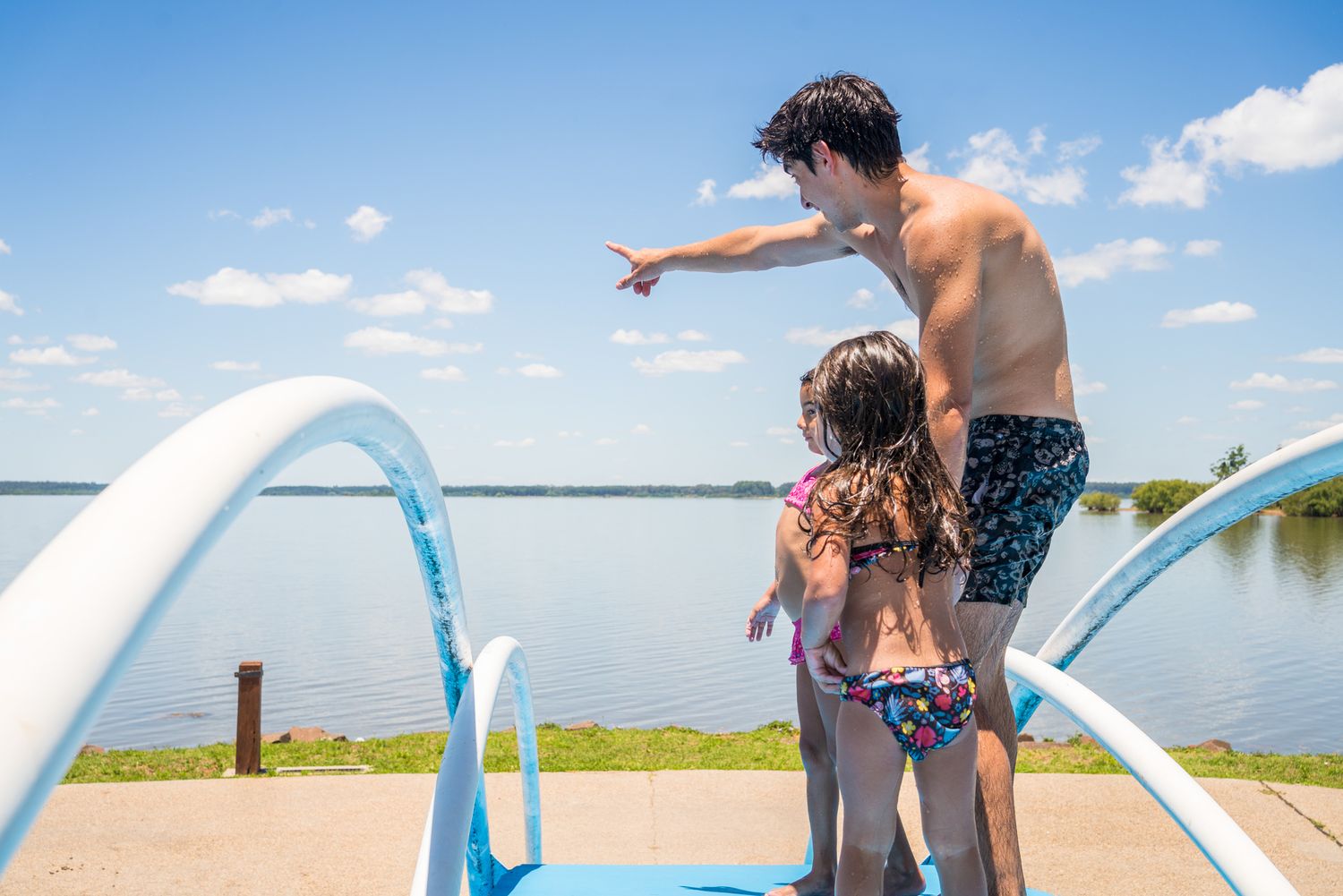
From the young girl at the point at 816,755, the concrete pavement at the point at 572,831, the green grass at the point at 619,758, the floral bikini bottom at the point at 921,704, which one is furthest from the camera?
the green grass at the point at 619,758

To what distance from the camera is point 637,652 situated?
2159cm

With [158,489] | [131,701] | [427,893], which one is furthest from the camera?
[131,701]

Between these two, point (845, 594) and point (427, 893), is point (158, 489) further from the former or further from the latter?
point (845, 594)

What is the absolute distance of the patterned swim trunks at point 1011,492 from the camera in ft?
7.76

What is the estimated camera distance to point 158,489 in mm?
792

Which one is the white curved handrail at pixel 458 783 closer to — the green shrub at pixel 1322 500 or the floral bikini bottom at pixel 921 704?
the floral bikini bottom at pixel 921 704

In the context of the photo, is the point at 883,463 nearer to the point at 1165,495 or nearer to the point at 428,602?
the point at 428,602

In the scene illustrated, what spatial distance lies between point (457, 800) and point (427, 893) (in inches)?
7.8

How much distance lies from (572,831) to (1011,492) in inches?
168

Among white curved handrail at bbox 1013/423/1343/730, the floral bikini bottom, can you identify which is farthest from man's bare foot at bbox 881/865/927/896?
the floral bikini bottom

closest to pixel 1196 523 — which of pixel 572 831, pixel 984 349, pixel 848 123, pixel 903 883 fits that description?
pixel 984 349

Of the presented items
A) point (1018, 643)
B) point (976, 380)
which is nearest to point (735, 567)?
point (1018, 643)

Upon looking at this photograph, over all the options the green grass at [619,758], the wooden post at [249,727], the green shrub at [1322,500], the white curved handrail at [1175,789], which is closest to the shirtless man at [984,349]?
the white curved handrail at [1175,789]

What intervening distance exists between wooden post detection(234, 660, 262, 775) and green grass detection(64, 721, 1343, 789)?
41cm
